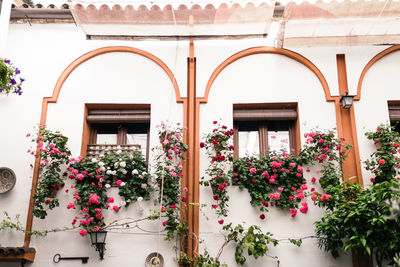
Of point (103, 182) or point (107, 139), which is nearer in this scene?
point (103, 182)

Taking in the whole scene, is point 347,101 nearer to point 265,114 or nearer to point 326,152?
point 326,152

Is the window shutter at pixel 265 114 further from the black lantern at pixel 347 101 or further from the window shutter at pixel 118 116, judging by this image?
the window shutter at pixel 118 116

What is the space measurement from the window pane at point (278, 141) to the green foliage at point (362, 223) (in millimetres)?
1231

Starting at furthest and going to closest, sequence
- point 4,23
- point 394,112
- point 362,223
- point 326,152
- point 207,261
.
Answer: point 394,112 → point 326,152 → point 207,261 → point 4,23 → point 362,223

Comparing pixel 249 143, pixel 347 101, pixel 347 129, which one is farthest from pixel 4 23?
pixel 347 129

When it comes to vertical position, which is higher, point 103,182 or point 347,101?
point 347,101

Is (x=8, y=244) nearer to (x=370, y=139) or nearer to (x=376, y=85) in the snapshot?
(x=370, y=139)

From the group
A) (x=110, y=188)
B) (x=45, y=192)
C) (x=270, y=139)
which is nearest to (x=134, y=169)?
(x=110, y=188)

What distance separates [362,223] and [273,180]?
134 centimetres

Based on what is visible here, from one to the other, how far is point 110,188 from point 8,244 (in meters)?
1.67

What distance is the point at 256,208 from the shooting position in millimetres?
6188

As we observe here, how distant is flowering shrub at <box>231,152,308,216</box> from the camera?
6.09m

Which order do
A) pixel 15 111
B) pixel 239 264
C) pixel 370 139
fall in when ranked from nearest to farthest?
pixel 239 264 → pixel 370 139 → pixel 15 111

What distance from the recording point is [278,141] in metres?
6.83
